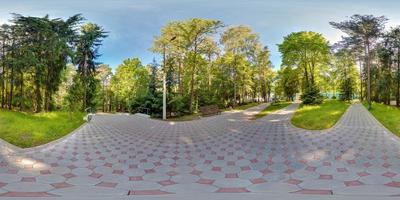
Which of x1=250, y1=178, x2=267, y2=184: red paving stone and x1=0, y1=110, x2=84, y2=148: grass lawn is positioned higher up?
x1=0, y1=110, x2=84, y2=148: grass lawn

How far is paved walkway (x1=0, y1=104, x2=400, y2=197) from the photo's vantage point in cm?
566

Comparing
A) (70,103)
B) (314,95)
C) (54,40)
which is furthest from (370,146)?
(314,95)

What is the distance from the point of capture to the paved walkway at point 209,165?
5.66 metres

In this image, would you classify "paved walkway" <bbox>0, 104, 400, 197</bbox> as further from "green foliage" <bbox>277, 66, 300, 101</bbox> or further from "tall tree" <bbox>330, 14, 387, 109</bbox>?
"green foliage" <bbox>277, 66, 300, 101</bbox>

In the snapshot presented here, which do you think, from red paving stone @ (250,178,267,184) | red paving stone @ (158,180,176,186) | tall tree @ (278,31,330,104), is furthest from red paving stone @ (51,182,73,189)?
tall tree @ (278,31,330,104)

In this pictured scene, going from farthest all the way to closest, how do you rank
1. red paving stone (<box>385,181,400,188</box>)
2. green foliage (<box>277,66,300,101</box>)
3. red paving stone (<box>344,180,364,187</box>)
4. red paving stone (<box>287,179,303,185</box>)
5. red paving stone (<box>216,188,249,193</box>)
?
green foliage (<box>277,66,300,101</box>), red paving stone (<box>287,179,303,185</box>), red paving stone (<box>344,180,364,187</box>), red paving stone (<box>385,181,400,188</box>), red paving stone (<box>216,188,249,193</box>)

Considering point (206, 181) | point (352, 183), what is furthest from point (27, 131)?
point (352, 183)

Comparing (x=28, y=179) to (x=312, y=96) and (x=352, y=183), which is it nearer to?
(x=352, y=183)

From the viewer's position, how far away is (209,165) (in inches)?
Answer: 301

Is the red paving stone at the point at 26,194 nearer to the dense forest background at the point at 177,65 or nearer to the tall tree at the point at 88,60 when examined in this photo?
the dense forest background at the point at 177,65

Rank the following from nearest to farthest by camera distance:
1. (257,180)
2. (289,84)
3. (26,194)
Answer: (26,194), (257,180), (289,84)

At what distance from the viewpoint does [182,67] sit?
32.8 m

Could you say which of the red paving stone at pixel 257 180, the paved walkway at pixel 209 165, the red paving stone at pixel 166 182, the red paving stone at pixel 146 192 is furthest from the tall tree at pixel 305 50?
the red paving stone at pixel 146 192

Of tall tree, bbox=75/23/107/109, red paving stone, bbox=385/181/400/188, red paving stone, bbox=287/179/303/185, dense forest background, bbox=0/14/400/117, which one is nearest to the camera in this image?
red paving stone, bbox=385/181/400/188
